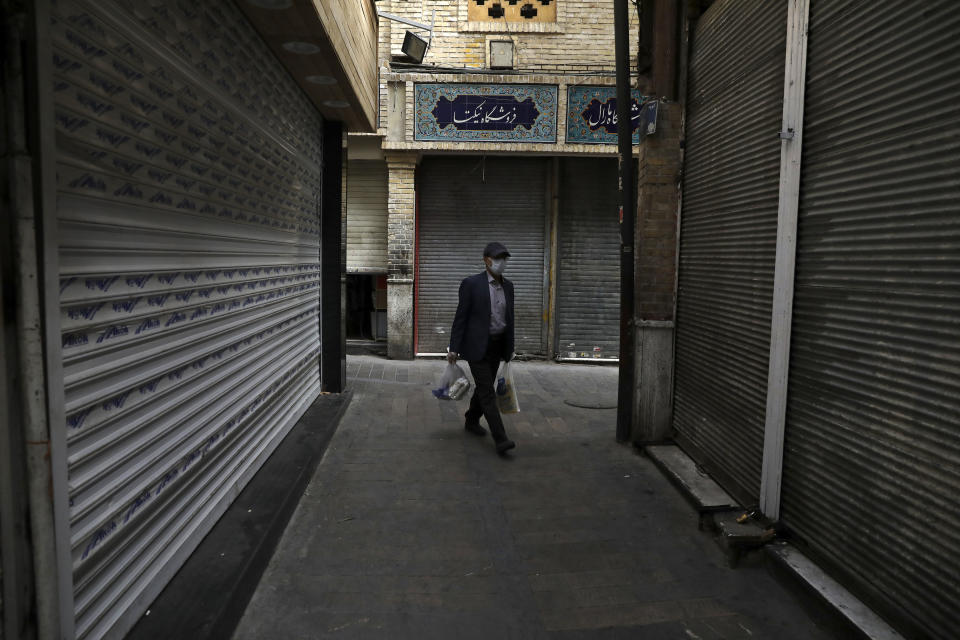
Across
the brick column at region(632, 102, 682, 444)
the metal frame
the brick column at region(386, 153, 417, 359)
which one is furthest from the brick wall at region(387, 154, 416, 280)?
the metal frame

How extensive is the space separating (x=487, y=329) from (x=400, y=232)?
→ 16.1 feet

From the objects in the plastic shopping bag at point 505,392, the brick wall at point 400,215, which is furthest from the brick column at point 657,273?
the brick wall at point 400,215

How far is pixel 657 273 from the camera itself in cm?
554

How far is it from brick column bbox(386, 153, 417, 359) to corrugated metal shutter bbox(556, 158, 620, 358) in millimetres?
2502

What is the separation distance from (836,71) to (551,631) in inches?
126

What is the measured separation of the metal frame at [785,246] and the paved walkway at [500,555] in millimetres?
681

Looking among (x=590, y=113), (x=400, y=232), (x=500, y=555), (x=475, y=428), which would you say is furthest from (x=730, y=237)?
(x=400, y=232)

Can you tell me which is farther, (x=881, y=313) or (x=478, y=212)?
(x=478, y=212)

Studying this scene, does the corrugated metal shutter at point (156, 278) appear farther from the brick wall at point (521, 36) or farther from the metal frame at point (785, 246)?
the brick wall at point (521, 36)

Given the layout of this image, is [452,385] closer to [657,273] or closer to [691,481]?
[657,273]

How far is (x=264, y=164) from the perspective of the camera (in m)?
4.53

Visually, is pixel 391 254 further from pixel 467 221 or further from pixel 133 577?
pixel 133 577

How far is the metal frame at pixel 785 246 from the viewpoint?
3570 millimetres

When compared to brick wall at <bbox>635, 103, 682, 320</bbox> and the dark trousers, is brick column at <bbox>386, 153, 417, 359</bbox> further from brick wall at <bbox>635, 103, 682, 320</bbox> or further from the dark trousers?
brick wall at <bbox>635, 103, 682, 320</bbox>
